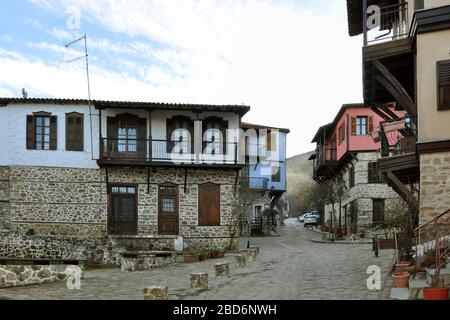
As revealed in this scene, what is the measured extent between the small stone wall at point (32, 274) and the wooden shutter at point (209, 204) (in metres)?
10.1

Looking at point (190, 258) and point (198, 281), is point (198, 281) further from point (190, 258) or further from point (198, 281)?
point (190, 258)

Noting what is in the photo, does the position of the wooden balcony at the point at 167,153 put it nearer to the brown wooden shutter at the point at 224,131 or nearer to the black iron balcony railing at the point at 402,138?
the brown wooden shutter at the point at 224,131

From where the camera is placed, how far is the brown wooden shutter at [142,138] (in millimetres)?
25212

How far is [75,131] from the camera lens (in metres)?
25.2

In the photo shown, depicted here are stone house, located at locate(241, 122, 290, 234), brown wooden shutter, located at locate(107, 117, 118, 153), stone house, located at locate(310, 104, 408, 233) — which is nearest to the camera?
brown wooden shutter, located at locate(107, 117, 118, 153)

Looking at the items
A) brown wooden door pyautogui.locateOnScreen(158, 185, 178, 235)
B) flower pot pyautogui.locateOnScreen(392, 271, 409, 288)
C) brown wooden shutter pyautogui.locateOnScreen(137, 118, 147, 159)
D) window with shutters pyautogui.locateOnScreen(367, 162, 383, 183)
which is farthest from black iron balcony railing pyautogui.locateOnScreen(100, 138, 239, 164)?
flower pot pyautogui.locateOnScreen(392, 271, 409, 288)

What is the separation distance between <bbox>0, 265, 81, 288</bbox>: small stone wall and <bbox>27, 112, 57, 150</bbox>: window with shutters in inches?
416

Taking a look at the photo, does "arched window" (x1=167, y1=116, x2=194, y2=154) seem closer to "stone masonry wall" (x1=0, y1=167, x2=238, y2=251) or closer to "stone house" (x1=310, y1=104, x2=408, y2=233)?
"stone masonry wall" (x1=0, y1=167, x2=238, y2=251)

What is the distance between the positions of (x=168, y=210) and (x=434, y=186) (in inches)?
584

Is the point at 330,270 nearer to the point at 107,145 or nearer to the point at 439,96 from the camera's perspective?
the point at 439,96

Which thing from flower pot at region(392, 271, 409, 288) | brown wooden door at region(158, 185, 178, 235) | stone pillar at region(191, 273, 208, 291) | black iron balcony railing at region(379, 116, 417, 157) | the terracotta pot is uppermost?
black iron balcony railing at region(379, 116, 417, 157)

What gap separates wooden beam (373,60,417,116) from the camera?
47.4 feet

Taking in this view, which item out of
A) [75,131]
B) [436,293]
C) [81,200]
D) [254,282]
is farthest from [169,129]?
[436,293]
